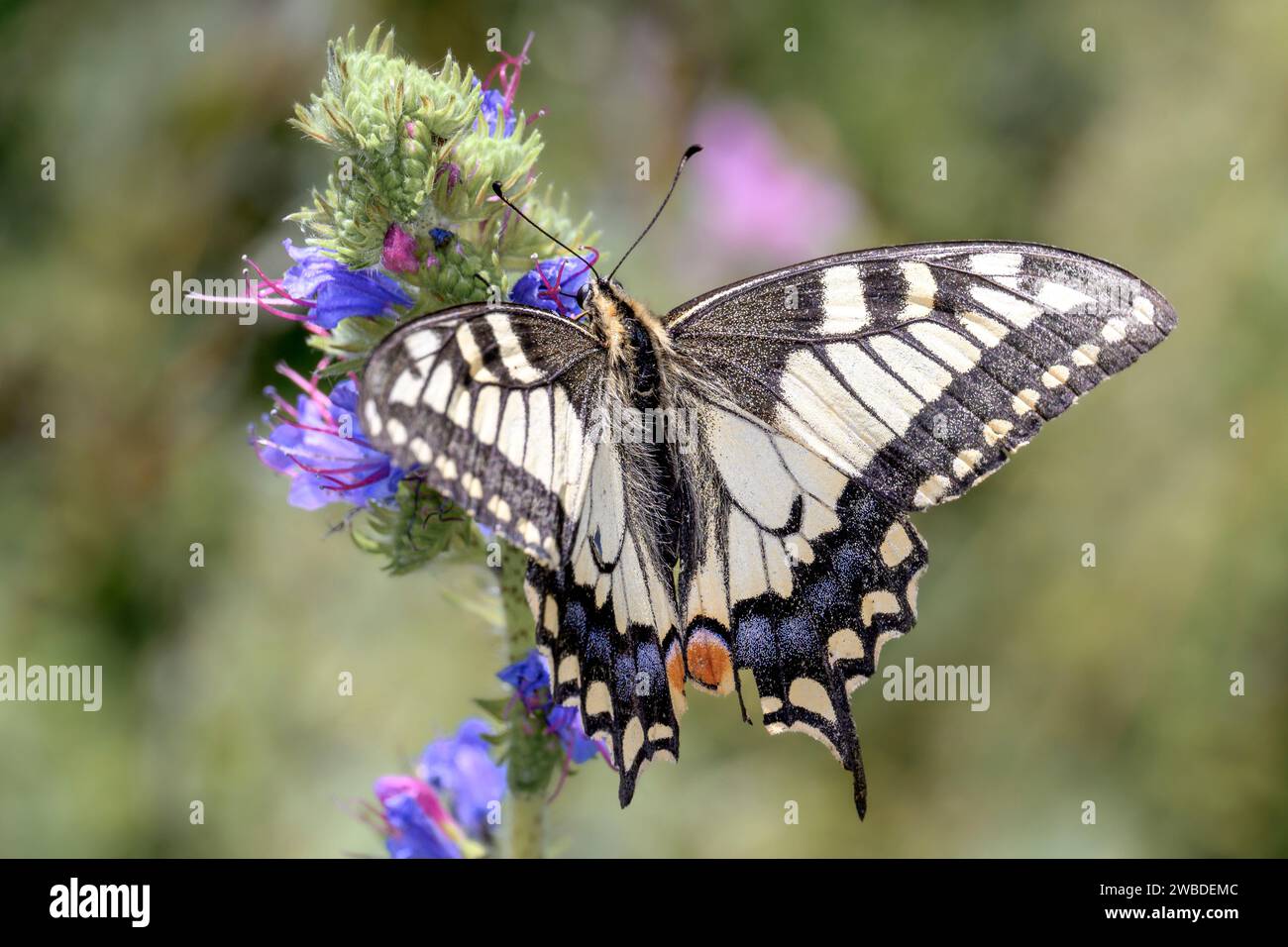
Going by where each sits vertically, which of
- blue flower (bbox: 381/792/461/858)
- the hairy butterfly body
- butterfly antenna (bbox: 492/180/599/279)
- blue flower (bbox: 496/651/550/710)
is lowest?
blue flower (bbox: 381/792/461/858)

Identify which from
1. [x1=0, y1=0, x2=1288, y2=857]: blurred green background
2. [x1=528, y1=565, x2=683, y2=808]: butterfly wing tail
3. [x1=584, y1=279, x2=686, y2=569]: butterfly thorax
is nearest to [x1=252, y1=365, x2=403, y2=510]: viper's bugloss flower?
[x1=528, y1=565, x2=683, y2=808]: butterfly wing tail

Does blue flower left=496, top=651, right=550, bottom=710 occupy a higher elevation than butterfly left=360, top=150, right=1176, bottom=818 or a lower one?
lower

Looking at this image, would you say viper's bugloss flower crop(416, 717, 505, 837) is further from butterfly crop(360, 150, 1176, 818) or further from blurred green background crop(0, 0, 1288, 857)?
blurred green background crop(0, 0, 1288, 857)

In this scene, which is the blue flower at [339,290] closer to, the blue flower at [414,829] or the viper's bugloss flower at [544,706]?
the viper's bugloss flower at [544,706]

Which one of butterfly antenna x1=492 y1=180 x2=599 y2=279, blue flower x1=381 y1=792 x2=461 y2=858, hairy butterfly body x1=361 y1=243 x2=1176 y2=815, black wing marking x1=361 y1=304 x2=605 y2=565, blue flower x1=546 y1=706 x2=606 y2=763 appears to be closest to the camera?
black wing marking x1=361 y1=304 x2=605 y2=565

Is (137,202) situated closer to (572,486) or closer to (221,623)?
(221,623)
